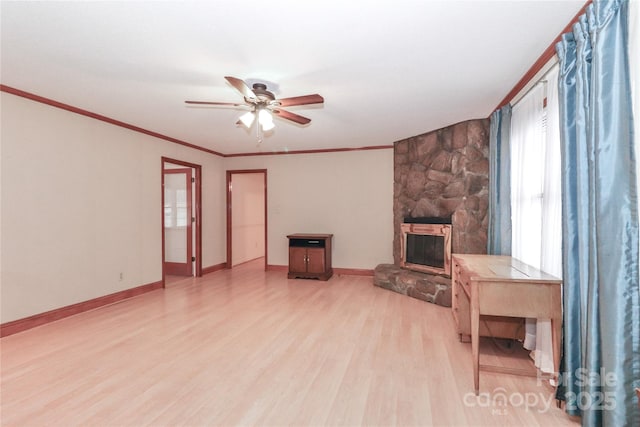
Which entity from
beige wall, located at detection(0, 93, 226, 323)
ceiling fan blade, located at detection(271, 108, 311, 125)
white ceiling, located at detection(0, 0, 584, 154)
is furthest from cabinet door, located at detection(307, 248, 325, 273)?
ceiling fan blade, located at detection(271, 108, 311, 125)

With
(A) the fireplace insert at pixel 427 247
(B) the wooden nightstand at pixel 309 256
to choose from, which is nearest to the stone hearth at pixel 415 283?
(A) the fireplace insert at pixel 427 247

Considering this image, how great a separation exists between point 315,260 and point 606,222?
4.21m

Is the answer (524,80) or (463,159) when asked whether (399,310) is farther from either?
(524,80)

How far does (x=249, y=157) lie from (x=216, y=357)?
4.50 m

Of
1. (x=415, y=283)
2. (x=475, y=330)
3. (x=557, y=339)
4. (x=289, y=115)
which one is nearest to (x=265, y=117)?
(x=289, y=115)

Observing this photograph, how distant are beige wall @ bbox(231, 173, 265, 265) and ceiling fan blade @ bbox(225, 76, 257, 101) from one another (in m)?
4.14

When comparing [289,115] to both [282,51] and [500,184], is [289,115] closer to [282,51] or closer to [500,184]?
[282,51]

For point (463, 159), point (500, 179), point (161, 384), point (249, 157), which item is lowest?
point (161, 384)

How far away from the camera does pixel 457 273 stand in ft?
9.78

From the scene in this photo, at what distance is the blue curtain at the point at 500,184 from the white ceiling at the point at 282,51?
0.25 m

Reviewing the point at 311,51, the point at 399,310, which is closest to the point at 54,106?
the point at 311,51

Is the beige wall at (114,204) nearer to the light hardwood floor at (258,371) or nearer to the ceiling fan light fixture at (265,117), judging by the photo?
the light hardwood floor at (258,371)

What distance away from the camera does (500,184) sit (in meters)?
3.26

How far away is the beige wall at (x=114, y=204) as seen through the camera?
3.02m
